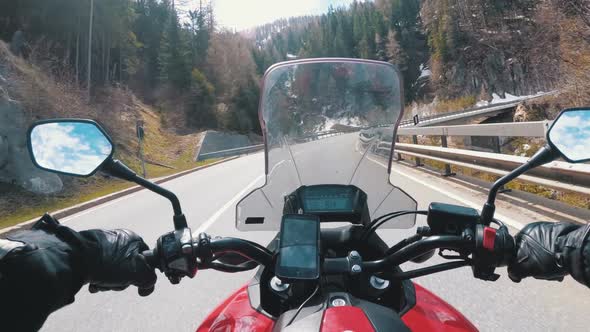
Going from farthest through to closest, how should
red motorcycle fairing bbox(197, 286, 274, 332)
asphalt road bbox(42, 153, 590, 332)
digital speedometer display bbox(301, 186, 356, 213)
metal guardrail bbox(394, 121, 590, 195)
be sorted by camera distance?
metal guardrail bbox(394, 121, 590, 195)
asphalt road bbox(42, 153, 590, 332)
digital speedometer display bbox(301, 186, 356, 213)
red motorcycle fairing bbox(197, 286, 274, 332)

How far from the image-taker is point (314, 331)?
3.22ft

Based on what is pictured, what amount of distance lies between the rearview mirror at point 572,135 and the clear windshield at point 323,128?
0.75 metres

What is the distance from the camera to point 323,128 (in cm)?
216

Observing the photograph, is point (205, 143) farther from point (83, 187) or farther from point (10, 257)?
point (10, 257)

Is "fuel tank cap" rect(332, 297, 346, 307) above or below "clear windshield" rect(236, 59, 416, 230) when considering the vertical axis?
below

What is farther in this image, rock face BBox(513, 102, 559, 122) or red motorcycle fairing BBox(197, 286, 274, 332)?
rock face BBox(513, 102, 559, 122)

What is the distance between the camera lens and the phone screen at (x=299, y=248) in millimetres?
1260

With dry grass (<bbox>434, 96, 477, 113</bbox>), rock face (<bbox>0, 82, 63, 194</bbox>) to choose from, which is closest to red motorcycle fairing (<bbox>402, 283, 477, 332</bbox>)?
rock face (<bbox>0, 82, 63, 194</bbox>)

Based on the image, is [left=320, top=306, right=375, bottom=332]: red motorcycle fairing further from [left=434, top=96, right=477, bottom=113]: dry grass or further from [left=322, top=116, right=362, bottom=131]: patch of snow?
[left=434, top=96, right=477, bottom=113]: dry grass

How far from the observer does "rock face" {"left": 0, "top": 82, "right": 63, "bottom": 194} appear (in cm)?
1424

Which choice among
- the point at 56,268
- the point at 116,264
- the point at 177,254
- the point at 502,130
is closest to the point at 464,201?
the point at 502,130

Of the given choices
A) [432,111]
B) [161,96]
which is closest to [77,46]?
[161,96]

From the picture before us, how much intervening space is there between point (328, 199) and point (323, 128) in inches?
17.2

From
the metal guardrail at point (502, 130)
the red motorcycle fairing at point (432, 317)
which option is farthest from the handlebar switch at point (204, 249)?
the metal guardrail at point (502, 130)
